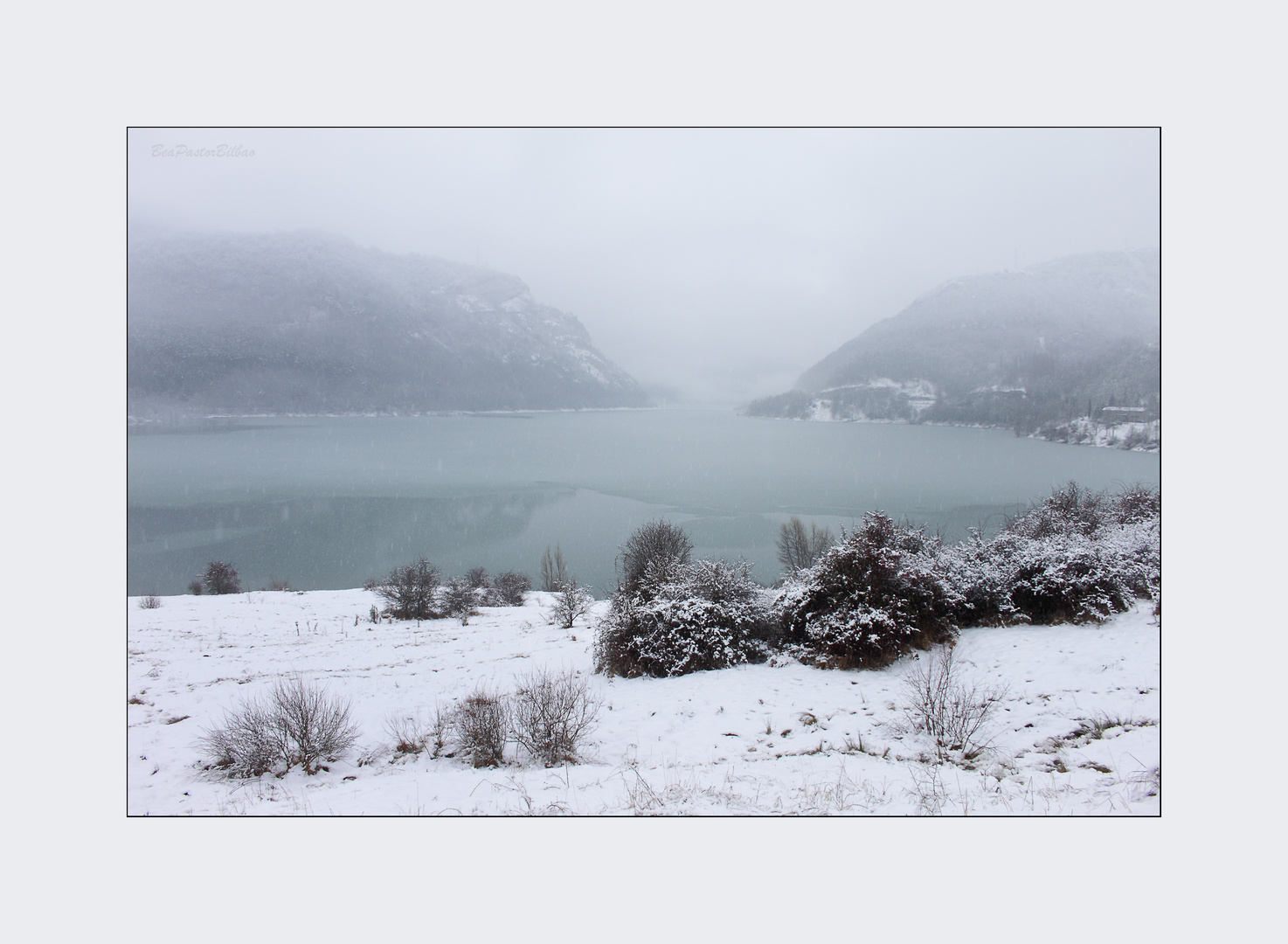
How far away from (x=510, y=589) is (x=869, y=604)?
22.1 metres

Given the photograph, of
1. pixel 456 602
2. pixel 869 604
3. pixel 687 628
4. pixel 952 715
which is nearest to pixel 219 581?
pixel 456 602

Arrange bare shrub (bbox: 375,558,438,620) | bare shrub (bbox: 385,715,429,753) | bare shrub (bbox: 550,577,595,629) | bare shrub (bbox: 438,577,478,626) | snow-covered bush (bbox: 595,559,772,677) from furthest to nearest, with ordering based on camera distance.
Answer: bare shrub (bbox: 438,577,478,626), bare shrub (bbox: 375,558,438,620), bare shrub (bbox: 550,577,595,629), snow-covered bush (bbox: 595,559,772,677), bare shrub (bbox: 385,715,429,753)

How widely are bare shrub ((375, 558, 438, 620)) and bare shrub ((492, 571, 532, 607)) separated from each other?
18.4 feet

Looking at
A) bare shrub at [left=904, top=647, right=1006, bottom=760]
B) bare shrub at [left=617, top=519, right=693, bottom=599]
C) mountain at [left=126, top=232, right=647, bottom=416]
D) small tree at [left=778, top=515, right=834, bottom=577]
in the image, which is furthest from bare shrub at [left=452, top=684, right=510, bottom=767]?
mountain at [left=126, top=232, right=647, bottom=416]

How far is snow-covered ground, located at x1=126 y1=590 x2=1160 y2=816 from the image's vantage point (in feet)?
18.4

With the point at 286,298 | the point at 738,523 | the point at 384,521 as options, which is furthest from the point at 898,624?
the point at 286,298

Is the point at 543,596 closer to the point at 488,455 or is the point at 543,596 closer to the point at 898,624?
the point at 898,624

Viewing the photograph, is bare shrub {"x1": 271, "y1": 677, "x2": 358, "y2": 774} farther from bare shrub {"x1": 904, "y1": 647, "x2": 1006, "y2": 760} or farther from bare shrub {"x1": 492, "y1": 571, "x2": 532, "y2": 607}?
bare shrub {"x1": 492, "y1": 571, "x2": 532, "y2": 607}

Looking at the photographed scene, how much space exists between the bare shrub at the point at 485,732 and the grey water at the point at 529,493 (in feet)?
43.4

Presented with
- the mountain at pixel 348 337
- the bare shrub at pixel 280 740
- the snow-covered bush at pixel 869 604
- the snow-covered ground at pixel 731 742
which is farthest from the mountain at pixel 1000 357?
the bare shrub at pixel 280 740

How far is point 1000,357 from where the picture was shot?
121250 mm

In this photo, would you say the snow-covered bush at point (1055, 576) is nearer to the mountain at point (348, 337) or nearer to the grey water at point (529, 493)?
the grey water at point (529, 493)

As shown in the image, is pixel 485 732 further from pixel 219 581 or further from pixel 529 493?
pixel 529 493
